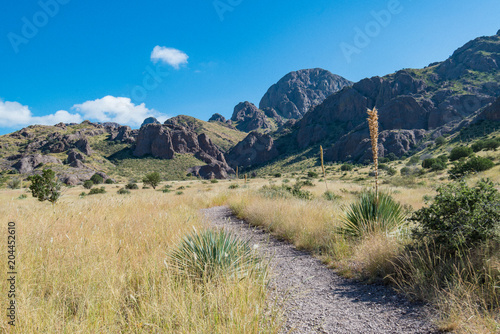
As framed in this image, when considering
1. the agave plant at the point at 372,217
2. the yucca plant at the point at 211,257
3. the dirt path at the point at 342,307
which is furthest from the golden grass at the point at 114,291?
the agave plant at the point at 372,217

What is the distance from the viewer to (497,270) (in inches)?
109

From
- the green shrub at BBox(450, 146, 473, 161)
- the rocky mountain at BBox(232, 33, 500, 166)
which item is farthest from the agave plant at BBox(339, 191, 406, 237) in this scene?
the rocky mountain at BBox(232, 33, 500, 166)

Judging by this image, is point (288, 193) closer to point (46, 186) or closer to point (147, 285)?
point (147, 285)

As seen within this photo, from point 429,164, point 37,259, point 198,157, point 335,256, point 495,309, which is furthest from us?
point 198,157

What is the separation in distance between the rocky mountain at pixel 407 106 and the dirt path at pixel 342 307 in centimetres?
7651

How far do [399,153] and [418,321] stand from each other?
91.4 m

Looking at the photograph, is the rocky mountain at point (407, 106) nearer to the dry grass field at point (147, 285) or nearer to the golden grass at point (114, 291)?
the dry grass field at point (147, 285)

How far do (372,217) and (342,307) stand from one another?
2.85 m

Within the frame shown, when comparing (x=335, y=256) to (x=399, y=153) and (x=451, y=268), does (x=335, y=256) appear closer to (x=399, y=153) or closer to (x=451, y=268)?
(x=451, y=268)

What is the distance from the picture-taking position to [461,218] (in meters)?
3.38

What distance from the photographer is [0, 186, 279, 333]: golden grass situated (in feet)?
6.56

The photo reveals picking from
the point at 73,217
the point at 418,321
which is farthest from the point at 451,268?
the point at 73,217

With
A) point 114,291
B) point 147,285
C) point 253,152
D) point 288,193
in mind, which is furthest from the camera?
point 253,152

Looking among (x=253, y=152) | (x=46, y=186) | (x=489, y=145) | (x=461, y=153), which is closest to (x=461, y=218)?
(x=46, y=186)
